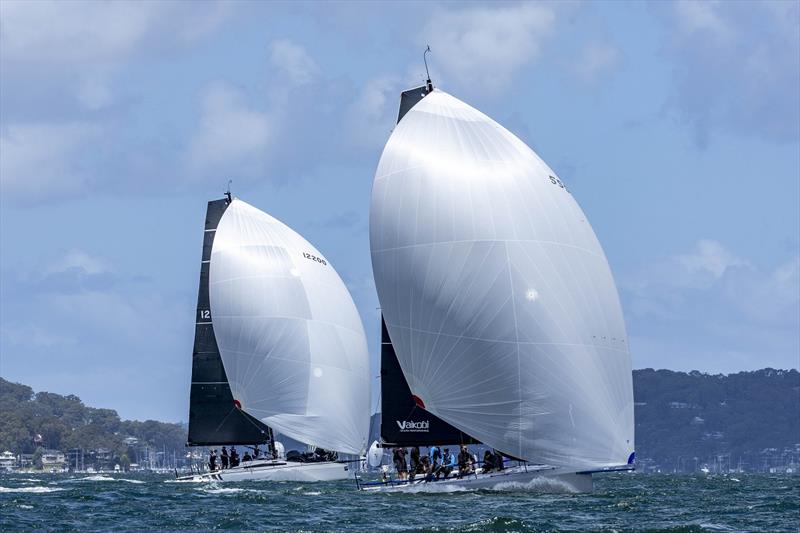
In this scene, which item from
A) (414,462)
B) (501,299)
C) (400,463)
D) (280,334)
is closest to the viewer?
(501,299)

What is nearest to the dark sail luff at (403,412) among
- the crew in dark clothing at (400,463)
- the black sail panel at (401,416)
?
the black sail panel at (401,416)

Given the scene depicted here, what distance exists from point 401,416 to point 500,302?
6520mm

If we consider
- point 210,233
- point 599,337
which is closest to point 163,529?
point 599,337

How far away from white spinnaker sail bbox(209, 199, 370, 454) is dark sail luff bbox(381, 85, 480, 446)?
71.7 ft

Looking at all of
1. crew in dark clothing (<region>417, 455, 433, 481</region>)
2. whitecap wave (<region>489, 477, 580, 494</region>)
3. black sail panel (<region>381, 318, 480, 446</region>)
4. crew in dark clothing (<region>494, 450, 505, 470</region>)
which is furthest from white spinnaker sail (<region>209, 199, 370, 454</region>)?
whitecap wave (<region>489, 477, 580, 494</region>)

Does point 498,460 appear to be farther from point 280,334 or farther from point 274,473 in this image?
point 280,334

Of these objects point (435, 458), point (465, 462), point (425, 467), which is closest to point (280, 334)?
point (435, 458)

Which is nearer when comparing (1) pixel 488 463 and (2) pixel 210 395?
(1) pixel 488 463

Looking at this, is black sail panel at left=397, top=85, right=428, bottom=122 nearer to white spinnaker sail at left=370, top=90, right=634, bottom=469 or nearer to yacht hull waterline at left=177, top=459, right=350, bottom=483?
white spinnaker sail at left=370, top=90, right=634, bottom=469

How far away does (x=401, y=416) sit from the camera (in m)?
52.5

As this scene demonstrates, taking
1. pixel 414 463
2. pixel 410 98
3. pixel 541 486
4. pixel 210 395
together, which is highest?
pixel 410 98

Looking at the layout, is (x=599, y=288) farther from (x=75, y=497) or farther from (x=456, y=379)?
(x=75, y=497)

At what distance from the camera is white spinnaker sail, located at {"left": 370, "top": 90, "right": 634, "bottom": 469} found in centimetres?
4797

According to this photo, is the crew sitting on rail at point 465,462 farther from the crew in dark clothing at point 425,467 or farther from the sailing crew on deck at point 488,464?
the crew in dark clothing at point 425,467
